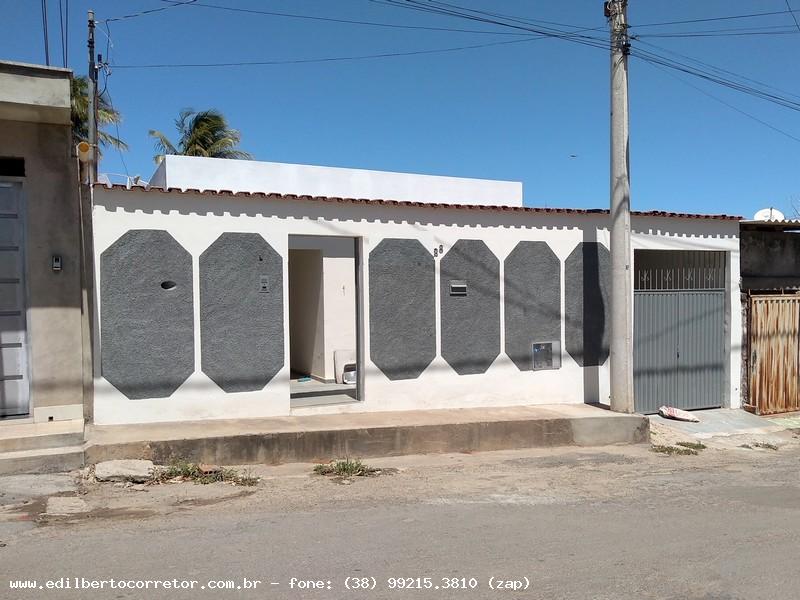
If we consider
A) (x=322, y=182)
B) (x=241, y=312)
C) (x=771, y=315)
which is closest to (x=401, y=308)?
(x=241, y=312)

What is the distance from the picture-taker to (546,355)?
10.4 meters

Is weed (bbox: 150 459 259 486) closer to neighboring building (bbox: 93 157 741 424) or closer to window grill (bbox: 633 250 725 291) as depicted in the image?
neighboring building (bbox: 93 157 741 424)

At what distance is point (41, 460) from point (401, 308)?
4.75m

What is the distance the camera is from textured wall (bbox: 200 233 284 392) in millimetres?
8242

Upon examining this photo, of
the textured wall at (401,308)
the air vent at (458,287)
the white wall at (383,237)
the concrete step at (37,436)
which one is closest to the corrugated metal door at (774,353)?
the white wall at (383,237)

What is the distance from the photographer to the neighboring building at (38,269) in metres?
7.32

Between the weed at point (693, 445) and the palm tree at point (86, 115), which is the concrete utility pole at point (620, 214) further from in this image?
the palm tree at point (86, 115)

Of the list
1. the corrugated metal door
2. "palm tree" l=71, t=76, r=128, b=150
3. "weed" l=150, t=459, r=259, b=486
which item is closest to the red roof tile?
the corrugated metal door

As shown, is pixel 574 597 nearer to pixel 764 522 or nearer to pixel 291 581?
pixel 291 581

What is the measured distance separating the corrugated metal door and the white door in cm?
1120

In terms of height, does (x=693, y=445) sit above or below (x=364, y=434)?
below

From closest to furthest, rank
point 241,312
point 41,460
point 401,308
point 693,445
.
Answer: point 41,460, point 241,312, point 401,308, point 693,445

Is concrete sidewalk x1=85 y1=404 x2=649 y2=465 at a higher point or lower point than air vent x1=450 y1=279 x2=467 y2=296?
lower

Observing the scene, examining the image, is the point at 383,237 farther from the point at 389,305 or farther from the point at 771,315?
the point at 771,315
